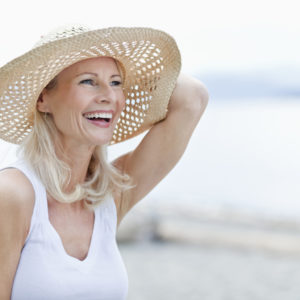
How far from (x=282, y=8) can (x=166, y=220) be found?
109ft

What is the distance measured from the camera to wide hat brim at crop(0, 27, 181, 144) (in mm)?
1588

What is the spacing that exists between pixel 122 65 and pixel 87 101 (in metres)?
0.24

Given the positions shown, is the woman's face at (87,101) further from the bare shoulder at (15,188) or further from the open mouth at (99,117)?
the bare shoulder at (15,188)

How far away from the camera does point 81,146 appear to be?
178 centimetres

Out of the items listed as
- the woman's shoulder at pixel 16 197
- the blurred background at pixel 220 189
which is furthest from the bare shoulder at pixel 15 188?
the blurred background at pixel 220 189

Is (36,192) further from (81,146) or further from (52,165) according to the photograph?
(81,146)

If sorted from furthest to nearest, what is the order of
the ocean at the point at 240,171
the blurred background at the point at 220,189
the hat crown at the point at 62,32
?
the ocean at the point at 240,171
the blurred background at the point at 220,189
the hat crown at the point at 62,32

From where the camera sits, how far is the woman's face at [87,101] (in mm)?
1654

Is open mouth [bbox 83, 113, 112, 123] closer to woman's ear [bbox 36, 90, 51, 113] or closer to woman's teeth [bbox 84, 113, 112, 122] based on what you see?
woman's teeth [bbox 84, 113, 112, 122]

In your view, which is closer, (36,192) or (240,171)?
(36,192)

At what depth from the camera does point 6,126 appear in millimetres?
1804

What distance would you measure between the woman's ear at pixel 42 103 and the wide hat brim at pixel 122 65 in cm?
3

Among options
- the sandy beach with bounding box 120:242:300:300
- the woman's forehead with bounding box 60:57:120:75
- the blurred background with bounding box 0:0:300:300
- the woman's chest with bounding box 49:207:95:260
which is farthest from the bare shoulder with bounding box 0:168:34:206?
the sandy beach with bounding box 120:242:300:300

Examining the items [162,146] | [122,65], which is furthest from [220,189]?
[122,65]
